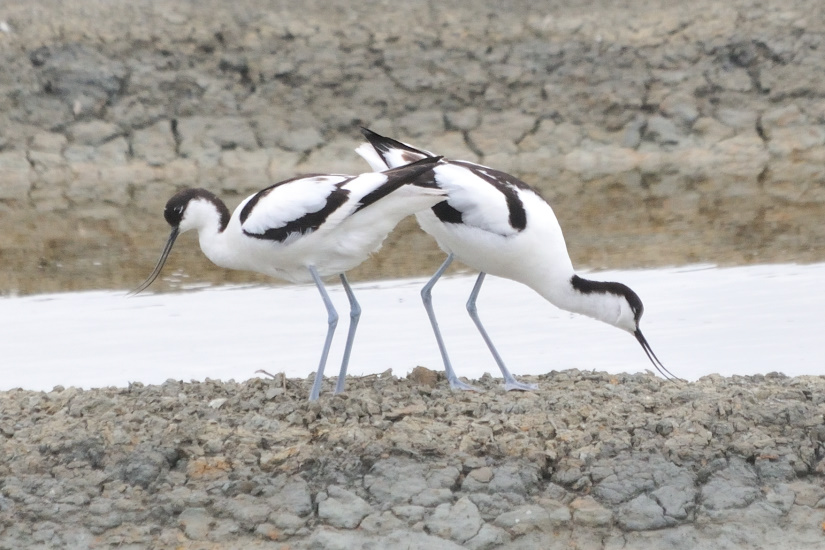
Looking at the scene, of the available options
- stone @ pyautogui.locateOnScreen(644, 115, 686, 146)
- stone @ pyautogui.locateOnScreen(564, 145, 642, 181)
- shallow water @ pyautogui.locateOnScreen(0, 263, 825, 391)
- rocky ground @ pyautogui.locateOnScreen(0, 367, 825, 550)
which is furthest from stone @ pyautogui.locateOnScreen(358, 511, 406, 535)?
stone @ pyautogui.locateOnScreen(644, 115, 686, 146)

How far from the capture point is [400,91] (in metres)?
13.3

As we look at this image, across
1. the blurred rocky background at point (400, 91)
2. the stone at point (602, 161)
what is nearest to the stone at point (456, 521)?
the blurred rocky background at point (400, 91)

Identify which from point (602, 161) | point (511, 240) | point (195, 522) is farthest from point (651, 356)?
point (602, 161)

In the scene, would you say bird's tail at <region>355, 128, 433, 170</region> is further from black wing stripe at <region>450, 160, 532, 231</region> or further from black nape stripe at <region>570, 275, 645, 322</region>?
black nape stripe at <region>570, 275, 645, 322</region>

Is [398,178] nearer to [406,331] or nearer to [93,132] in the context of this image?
[406,331]

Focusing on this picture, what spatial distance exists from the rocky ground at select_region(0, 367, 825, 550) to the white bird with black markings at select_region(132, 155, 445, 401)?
1.82ft

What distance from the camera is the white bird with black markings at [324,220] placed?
4719 mm

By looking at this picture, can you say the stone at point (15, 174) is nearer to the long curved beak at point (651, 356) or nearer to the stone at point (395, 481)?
the long curved beak at point (651, 356)

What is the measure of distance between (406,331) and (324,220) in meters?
2.00

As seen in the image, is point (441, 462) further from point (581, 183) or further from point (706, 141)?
point (706, 141)

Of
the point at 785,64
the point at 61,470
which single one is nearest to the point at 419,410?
the point at 61,470

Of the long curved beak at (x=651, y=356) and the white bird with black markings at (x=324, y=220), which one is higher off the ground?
the white bird with black markings at (x=324, y=220)

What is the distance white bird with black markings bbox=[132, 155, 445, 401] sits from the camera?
15.5 ft

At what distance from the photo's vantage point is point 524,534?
390 centimetres
